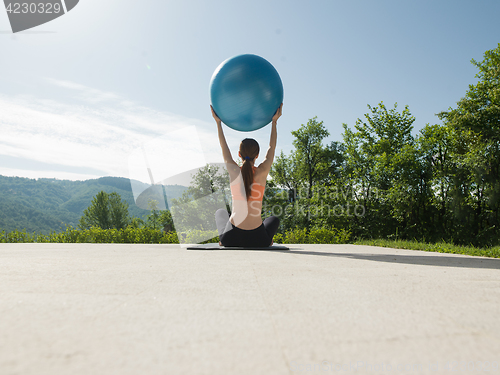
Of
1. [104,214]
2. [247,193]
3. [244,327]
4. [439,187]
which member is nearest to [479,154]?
[439,187]

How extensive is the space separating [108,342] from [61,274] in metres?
1.47

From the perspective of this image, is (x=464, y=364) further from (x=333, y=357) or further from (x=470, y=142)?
(x=470, y=142)

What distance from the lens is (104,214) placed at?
157 ft

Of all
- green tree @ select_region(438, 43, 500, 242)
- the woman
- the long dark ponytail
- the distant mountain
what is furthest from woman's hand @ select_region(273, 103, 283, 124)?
the distant mountain

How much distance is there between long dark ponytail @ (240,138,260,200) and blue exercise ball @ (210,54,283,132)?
1.04 ft

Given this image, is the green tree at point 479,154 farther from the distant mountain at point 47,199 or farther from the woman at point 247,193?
the distant mountain at point 47,199

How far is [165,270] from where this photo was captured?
7.98ft

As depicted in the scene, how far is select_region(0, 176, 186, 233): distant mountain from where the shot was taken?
8175cm

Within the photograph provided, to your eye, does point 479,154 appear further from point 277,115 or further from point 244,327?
point 244,327

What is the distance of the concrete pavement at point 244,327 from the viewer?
33.1 inches

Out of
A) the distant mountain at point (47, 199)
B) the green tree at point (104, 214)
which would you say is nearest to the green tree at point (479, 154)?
the green tree at point (104, 214)

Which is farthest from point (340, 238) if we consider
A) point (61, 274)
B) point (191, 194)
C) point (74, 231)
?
point (191, 194)

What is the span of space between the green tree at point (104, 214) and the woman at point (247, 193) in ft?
153

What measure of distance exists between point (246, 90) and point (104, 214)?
49778 millimetres
